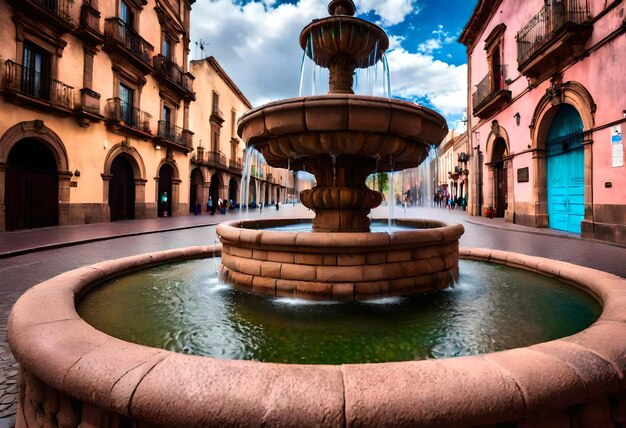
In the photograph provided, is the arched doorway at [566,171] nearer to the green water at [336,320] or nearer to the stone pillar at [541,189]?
the stone pillar at [541,189]

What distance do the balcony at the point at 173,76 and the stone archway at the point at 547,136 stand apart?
64.6ft

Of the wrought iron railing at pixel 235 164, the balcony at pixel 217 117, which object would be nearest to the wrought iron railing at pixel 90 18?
the balcony at pixel 217 117

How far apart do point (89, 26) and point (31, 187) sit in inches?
290

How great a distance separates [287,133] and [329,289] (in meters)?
1.78

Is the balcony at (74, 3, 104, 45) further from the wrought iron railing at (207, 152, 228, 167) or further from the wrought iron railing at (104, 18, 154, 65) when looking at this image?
the wrought iron railing at (207, 152, 228, 167)

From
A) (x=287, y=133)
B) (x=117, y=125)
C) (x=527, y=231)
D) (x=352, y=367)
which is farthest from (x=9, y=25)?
(x=527, y=231)

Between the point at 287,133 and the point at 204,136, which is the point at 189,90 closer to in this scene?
the point at 204,136

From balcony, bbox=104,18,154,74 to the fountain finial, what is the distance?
14818 millimetres

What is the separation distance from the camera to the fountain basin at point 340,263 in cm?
307

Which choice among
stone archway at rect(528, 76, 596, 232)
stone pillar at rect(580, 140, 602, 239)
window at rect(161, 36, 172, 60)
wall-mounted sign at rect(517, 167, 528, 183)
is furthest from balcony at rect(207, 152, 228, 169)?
stone pillar at rect(580, 140, 602, 239)

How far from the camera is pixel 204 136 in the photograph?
29625 millimetres

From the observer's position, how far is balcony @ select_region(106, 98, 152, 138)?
15.5 m

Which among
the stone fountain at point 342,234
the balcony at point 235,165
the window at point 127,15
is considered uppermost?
the window at point 127,15

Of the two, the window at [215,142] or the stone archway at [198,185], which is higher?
the window at [215,142]
